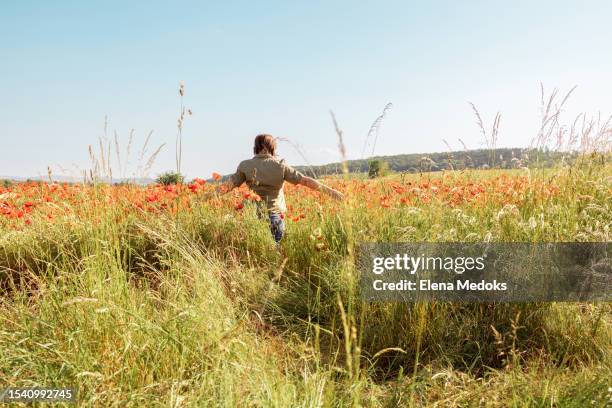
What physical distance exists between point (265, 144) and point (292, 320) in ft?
8.84

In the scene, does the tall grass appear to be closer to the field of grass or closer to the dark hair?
the field of grass

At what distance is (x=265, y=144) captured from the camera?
5.36 m

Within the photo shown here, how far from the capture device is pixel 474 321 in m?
2.82

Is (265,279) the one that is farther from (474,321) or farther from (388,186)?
(388,186)

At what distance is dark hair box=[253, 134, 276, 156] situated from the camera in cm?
534

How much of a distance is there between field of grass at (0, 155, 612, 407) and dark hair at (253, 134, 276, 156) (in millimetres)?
916

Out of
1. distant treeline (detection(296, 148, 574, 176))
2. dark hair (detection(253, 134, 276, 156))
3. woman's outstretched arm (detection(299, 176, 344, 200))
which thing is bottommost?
woman's outstretched arm (detection(299, 176, 344, 200))

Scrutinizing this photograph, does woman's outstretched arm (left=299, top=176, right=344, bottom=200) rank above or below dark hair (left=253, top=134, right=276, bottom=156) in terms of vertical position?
below

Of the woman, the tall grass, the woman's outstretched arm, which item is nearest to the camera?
the tall grass

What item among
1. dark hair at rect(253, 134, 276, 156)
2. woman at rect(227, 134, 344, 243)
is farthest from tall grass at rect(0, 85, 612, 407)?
dark hair at rect(253, 134, 276, 156)

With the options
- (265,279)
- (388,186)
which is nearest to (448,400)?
(265,279)

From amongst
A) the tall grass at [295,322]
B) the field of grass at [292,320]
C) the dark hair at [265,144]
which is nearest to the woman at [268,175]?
the dark hair at [265,144]

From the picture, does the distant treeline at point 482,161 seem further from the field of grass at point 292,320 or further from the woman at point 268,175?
the woman at point 268,175

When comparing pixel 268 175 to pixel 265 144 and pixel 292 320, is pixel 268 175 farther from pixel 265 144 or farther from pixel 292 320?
pixel 292 320
